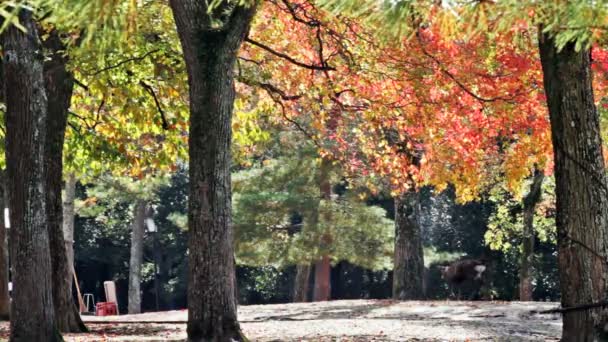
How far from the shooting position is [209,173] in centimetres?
1202

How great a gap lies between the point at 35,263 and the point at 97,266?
31.9m

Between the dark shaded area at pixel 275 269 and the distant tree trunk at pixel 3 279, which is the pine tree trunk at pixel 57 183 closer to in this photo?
the distant tree trunk at pixel 3 279

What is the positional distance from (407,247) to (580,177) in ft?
52.9

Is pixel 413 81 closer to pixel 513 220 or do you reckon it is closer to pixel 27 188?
pixel 27 188

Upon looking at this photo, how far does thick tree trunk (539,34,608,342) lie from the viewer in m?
9.89

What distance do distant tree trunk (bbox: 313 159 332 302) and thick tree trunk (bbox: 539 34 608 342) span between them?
826 inches

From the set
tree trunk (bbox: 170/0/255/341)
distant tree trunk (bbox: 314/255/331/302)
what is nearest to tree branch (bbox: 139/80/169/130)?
tree trunk (bbox: 170/0/255/341)

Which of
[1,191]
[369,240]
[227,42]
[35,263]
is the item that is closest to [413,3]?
[227,42]

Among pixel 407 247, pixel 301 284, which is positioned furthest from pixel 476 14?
pixel 301 284

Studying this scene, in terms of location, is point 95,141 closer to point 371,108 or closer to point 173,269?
point 371,108

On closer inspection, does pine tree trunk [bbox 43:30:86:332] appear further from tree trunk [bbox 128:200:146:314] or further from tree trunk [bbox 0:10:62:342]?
tree trunk [bbox 128:200:146:314]

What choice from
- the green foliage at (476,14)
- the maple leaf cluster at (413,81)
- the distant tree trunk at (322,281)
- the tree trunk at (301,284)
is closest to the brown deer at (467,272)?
the tree trunk at (301,284)

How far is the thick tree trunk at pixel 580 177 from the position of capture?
389 inches

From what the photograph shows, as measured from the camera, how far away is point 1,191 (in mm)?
20797
